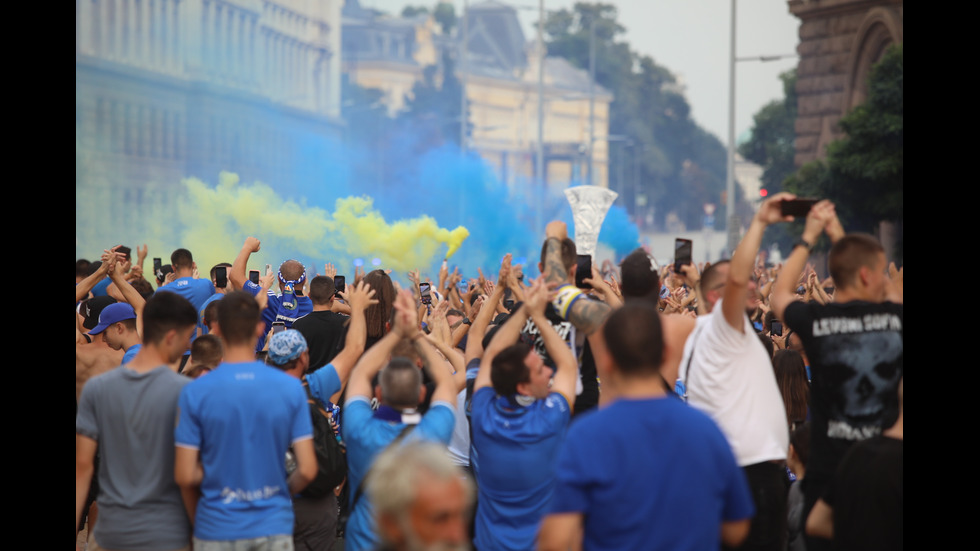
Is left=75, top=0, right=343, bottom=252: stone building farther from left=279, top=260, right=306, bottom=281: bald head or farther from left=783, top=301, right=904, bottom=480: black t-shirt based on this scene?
left=783, top=301, right=904, bottom=480: black t-shirt

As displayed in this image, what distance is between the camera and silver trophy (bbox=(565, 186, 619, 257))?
32.0 feet

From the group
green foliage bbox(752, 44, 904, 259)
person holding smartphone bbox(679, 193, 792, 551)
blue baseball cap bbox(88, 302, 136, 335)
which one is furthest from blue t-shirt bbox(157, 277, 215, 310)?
green foliage bbox(752, 44, 904, 259)

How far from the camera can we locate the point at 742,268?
14.0ft

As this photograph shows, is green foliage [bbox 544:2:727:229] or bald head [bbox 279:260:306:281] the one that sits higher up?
green foliage [bbox 544:2:727:229]

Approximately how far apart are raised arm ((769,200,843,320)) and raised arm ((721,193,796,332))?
0.52 feet

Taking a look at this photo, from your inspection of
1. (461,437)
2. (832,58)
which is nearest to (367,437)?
(461,437)

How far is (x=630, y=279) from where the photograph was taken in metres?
5.19

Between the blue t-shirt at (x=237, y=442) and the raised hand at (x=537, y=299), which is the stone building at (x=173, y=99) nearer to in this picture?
the blue t-shirt at (x=237, y=442)

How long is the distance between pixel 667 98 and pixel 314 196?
62.1 metres

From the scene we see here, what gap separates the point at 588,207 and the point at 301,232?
15105mm

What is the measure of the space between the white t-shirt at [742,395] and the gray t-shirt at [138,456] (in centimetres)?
230

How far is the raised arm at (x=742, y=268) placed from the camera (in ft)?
14.0
